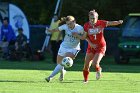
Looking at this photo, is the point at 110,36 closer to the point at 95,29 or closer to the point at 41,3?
the point at 41,3

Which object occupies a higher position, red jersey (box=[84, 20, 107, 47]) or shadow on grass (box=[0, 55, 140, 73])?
red jersey (box=[84, 20, 107, 47])

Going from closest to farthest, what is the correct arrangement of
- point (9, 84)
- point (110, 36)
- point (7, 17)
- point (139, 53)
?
point (9, 84) < point (139, 53) < point (7, 17) < point (110, 36)

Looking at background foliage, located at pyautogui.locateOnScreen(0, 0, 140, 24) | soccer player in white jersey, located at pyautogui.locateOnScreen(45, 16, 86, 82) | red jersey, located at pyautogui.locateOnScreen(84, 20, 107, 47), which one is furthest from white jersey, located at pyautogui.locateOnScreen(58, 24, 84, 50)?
background foliage, located at pyautogui.locateOnScreen(0, 0, 140, 24)

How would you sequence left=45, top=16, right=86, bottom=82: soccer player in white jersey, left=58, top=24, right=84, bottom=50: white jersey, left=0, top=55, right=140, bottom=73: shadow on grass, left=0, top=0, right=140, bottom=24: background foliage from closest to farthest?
left=45, top=16, right=86, bottom=82: soccer player in white jersey
left=58, top=24, right=84, bottom=50: white jersey
left=0, top=55, right=140, bottom=73: shadow on grass
left=0, top=0, right=140, bottom=24: background foliage

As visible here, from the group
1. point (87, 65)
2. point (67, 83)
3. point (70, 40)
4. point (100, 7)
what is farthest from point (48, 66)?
point (100, 7)

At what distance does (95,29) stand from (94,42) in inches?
15.3

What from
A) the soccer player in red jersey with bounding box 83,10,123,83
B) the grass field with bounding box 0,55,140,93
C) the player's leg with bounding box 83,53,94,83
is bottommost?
the grass field with bounding box 0,55,140,93

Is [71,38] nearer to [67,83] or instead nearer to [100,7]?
[67,83]

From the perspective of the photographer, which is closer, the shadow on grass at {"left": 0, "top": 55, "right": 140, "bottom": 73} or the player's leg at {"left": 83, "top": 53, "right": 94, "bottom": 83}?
the player's leg at {"left": 83, "top": 53, "right": 94, "bottom": 83}

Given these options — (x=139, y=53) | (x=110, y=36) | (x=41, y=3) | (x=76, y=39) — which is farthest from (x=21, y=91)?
(x=41, y=3)

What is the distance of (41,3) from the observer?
122 ft

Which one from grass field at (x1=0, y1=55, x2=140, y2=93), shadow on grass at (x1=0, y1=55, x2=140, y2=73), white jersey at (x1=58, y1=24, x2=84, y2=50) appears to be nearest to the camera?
grass field at (x1=0, y1=55, x2=140, y2=93)

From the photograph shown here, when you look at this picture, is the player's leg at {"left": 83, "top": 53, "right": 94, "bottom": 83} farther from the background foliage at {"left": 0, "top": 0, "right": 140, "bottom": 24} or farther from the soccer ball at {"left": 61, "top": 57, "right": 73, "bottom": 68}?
the background foliage at {"left": 0, "top": 0, "right": 140, "bottom": 24}

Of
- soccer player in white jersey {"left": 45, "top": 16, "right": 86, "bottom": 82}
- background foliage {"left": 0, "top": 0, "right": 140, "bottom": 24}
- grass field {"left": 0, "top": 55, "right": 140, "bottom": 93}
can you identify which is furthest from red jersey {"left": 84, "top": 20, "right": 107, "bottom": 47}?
background foliage {"left": 0, "top": 0, "right": 140, "bottom": 24}
